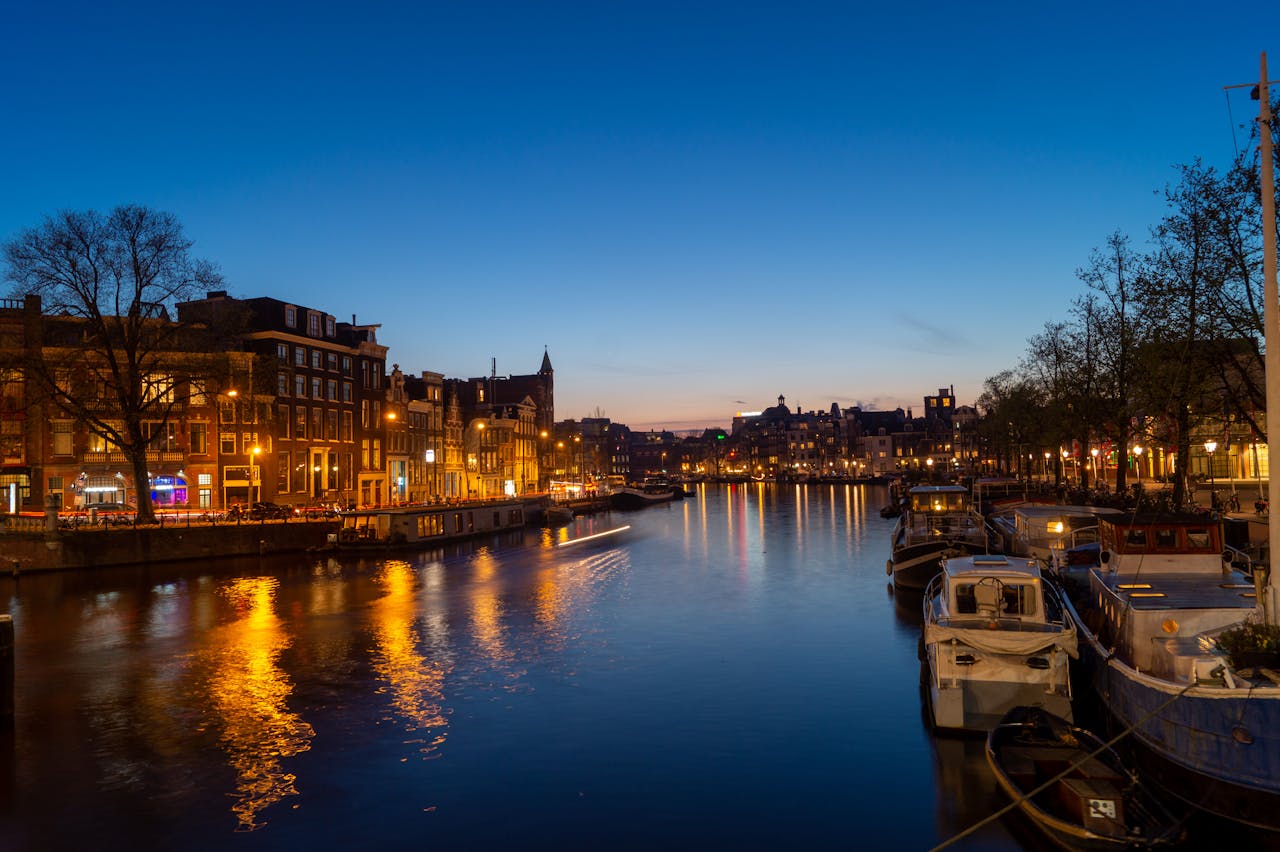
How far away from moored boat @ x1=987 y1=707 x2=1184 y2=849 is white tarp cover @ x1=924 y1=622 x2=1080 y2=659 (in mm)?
2453

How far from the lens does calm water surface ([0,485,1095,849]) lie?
16766mm

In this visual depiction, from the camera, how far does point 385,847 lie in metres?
15.7

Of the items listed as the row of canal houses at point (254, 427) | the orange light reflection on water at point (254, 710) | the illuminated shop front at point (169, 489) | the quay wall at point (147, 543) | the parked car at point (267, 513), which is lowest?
the orange light reflection on water at point (254, 710)

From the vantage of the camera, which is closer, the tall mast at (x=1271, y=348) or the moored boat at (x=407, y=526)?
the tall mast at (x=1271, y=348)

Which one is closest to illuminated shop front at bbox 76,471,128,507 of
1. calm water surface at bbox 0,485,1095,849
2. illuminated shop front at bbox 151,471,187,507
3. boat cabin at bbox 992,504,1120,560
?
illuminated shop front at bbox 151,471,187,507

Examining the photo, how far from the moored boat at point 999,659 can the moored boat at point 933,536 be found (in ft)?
55.5

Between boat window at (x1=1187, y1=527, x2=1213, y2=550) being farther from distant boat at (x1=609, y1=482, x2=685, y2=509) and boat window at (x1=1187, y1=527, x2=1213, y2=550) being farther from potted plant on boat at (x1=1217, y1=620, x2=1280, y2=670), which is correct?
distant boat at (x1=609, y1=482, x2=685, y2=509)

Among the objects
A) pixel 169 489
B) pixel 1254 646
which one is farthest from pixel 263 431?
pixel 1254 646

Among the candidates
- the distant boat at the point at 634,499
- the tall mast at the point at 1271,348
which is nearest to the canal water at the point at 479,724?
the tall mast at the point at 1271,348

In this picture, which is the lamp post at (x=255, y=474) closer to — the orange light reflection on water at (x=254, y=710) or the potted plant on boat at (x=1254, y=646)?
the orange light reflection on water at (x=254, y=710)

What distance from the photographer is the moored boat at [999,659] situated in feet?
65.2

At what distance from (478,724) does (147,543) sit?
145 ft

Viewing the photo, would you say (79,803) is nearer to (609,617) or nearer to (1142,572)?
(609,617)

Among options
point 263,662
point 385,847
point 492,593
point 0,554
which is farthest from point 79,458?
point 385,847
